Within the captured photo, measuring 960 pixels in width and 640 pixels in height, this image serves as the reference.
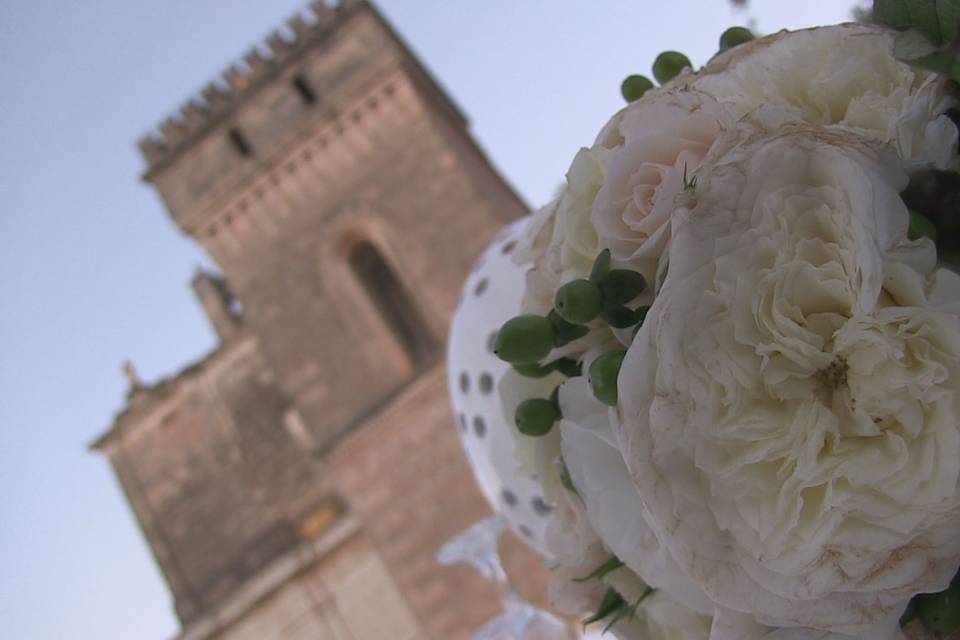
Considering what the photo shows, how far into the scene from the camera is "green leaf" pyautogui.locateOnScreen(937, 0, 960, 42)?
69 cm

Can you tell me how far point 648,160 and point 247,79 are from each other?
985cm

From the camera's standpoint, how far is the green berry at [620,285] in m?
0.80

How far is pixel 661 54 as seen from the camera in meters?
1.08

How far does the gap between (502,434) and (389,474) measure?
687 cm

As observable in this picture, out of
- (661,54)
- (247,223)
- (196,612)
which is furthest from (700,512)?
(196,612)

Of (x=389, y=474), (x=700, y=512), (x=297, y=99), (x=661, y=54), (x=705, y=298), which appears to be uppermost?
(x=297, y=99)

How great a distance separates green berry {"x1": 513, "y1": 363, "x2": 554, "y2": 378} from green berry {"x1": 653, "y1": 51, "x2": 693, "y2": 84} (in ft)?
1.21

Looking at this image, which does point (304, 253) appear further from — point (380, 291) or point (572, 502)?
point (572, 502)

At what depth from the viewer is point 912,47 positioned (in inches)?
27.2

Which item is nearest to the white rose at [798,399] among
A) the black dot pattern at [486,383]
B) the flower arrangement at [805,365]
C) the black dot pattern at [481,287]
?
the flower arrangement at [805,365]

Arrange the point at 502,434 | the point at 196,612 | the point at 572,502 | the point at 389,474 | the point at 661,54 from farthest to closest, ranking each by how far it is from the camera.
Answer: the point at 196,612 → the point at 389,474 → the point at 502,434 → the point at 661,54 → the point at 572,502

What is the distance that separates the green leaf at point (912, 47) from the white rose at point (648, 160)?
0.55 feet

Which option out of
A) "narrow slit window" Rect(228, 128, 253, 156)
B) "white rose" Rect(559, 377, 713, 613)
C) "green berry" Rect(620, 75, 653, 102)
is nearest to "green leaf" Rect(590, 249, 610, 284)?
"white rose" Rect(559, 377, 713, 613)

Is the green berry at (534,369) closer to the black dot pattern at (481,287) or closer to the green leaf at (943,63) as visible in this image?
the green leaf at (943,63)
